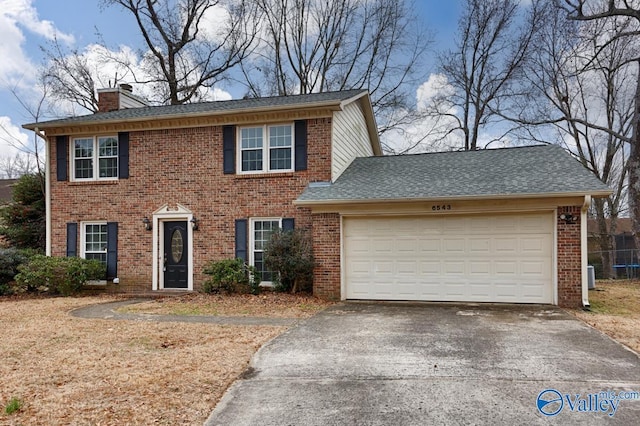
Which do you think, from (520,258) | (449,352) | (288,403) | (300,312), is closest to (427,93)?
(520,258)

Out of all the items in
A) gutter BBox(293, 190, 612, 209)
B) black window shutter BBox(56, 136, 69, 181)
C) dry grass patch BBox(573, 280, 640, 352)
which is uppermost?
black window shutter BBox(56, 136, 69, 181)

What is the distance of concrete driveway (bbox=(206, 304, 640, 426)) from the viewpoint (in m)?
4.10

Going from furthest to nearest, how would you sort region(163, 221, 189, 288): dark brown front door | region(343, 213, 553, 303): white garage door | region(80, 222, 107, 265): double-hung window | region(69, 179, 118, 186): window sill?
region(80, 222, 107, 265): double-hung window < region(69, 179, 118, 186): window sill < region(163, 221, 189, 288): dark brown front door < region(343, 213, 553, 303): white garage door

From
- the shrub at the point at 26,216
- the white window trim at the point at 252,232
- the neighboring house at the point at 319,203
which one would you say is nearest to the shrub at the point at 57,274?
the neighboring house at the point at 319,203

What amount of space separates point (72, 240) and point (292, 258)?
7.13 meters

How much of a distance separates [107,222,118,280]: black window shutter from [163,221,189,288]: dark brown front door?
4.84 ft

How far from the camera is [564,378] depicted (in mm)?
4973

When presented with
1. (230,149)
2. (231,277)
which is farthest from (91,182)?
(231,277)

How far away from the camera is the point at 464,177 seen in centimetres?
1102

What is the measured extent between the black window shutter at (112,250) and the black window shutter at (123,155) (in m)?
1.47

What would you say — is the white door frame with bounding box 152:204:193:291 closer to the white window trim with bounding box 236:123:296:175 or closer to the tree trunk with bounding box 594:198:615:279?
the white window trim with bounding box 236:123:296:175

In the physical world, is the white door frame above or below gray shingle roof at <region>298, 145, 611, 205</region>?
below

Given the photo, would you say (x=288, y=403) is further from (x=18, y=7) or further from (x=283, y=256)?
(x=18, y=7)

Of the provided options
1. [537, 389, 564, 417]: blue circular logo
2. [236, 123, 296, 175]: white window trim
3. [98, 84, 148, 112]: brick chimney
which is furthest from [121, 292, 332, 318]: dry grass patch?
[98, 84, 148, 112]: brick chimney
